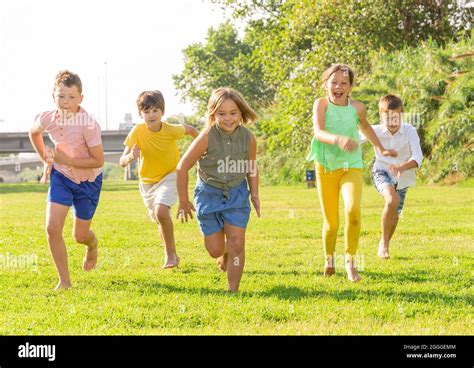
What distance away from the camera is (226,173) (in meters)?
6.72

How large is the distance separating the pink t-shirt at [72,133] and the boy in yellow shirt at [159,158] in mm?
1074

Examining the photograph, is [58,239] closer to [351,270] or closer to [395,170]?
[351,270]

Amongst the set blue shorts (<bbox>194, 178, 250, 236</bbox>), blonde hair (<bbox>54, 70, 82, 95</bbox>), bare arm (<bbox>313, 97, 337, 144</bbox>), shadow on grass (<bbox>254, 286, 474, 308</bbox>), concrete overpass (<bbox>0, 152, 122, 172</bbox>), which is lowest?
concrete overpass (<bbox>0, 152, 122, 172</bbox>)

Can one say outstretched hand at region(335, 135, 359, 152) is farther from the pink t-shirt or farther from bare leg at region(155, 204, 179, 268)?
bare leg at region(155, 204, 179, 268)

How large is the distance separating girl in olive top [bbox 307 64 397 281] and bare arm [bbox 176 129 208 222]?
116cm

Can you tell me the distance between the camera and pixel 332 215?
739 centimetres

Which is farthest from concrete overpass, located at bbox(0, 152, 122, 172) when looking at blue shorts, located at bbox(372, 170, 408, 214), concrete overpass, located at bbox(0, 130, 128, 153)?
blue shorts, located at bbox(372, 170, 408, 214)

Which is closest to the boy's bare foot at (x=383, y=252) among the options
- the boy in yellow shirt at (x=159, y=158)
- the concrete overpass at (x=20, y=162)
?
the boy in yellow shirt at (x=159, y=158)

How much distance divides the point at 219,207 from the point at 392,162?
9.71ft

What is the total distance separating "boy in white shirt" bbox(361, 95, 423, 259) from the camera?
8.74 m
